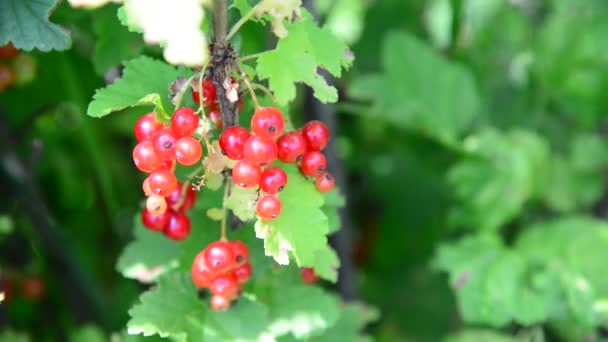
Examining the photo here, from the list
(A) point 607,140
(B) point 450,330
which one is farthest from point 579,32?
(B) point 450,330

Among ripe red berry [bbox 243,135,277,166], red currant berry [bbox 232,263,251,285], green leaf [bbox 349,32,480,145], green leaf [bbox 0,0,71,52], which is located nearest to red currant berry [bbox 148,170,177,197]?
ripe red berry [bbox 243,135,277,166]

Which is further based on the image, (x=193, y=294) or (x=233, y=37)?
(x=193, y=294)

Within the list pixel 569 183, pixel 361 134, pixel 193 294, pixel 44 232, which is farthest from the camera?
pixel 361 134

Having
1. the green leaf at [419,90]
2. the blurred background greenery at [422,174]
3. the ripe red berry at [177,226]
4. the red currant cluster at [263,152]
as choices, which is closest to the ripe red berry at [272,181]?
the red currant cluster at [263,152]

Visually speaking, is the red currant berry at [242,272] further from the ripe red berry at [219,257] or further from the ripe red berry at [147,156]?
the ripe red berry at [147,156]

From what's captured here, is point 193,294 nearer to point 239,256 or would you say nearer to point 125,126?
point 239,256

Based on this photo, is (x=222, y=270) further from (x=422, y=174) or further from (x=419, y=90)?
(x=422, y=174)

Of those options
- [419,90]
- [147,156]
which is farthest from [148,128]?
[419,90]
